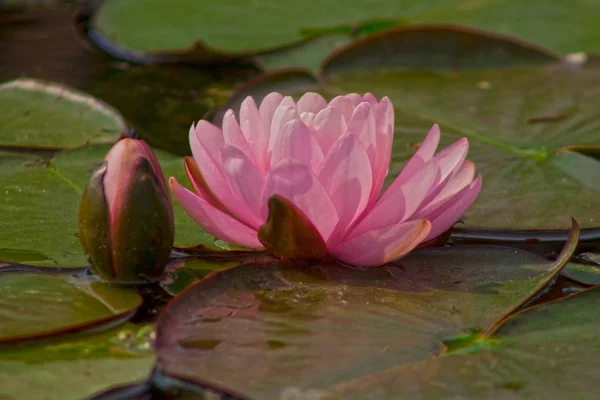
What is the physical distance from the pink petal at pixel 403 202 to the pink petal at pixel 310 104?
0.26 meters

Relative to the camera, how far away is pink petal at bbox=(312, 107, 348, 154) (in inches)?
60.4

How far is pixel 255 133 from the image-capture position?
1581 millimetres

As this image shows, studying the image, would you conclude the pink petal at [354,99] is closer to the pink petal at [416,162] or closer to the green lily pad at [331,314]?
the pink petal at [416,162]

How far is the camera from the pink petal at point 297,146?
4.76 ft

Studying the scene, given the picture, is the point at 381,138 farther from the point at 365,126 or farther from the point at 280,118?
the point at 280,118

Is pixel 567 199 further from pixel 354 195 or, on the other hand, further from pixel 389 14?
pixel 389 14

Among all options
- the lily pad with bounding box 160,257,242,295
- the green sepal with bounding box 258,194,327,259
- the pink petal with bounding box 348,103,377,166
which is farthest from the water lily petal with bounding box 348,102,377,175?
the lily pad with bounding box 160,257,242,295

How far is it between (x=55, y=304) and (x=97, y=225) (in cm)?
16

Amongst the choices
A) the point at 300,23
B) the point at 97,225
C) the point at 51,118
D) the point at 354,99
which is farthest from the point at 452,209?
the point at 300,23

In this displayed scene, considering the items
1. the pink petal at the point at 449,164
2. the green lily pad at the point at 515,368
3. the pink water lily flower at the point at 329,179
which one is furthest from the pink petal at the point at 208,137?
the green lily pad at the point at 515,368

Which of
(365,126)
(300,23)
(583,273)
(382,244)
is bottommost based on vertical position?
(583,273)

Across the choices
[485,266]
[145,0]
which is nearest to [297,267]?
[485,266]

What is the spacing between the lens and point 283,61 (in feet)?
10.6

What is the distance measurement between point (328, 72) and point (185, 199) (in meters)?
1.52
